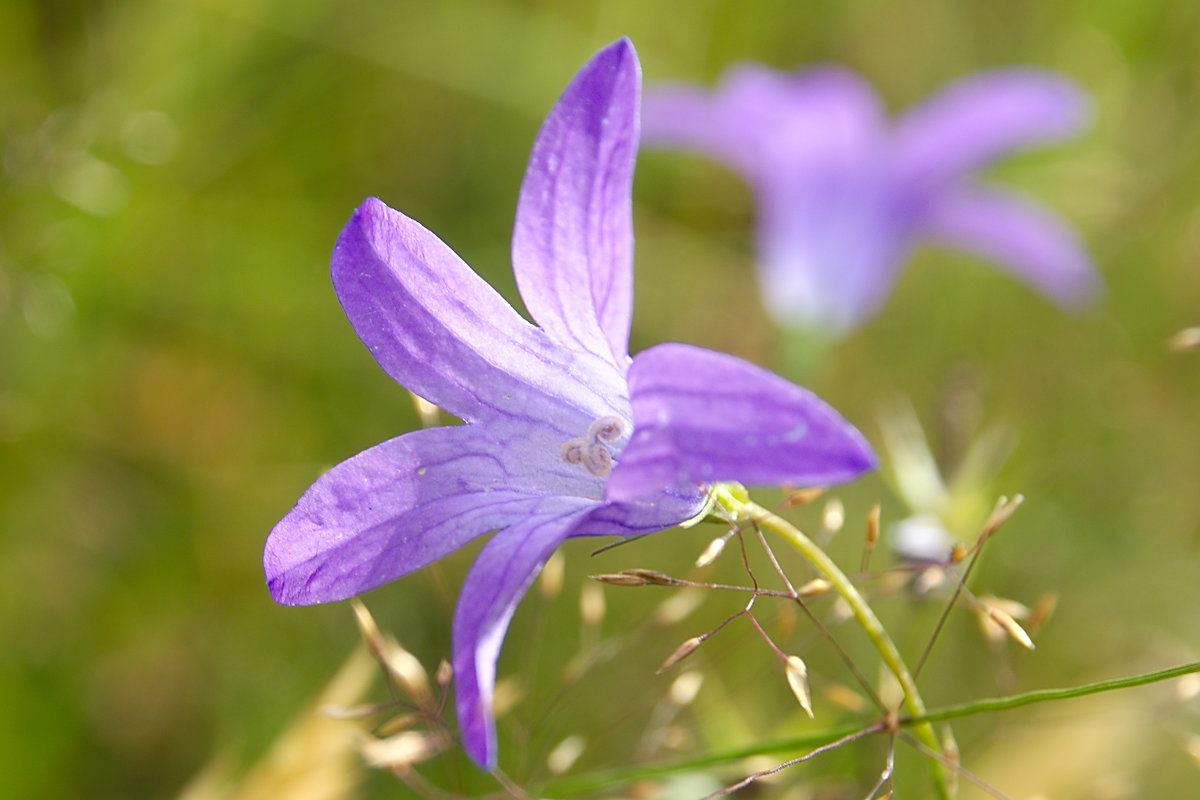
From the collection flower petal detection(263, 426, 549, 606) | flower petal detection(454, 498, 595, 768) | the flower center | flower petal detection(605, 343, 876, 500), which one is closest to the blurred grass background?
the flower center

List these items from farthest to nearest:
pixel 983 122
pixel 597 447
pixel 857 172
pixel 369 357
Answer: pixel 369 357 → pixel 857 172 → pixel 983 122 → pixel 597 447

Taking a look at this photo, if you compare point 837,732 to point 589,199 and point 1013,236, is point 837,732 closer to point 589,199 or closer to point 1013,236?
point 589,199

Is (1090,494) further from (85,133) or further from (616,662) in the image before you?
(85,133)

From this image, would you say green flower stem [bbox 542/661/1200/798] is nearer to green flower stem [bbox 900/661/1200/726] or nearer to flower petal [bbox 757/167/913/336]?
green flower stem [bbox 900/661/1200/726]

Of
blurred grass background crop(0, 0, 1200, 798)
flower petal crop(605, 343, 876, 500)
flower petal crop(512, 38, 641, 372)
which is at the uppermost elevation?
flower petal crop(512, 38, 641, 372)

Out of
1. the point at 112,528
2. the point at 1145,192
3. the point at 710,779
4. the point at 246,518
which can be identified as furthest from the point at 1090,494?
the point at 112,528

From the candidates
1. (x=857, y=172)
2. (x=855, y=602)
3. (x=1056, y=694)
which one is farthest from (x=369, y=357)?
(x=1056, y=694)
